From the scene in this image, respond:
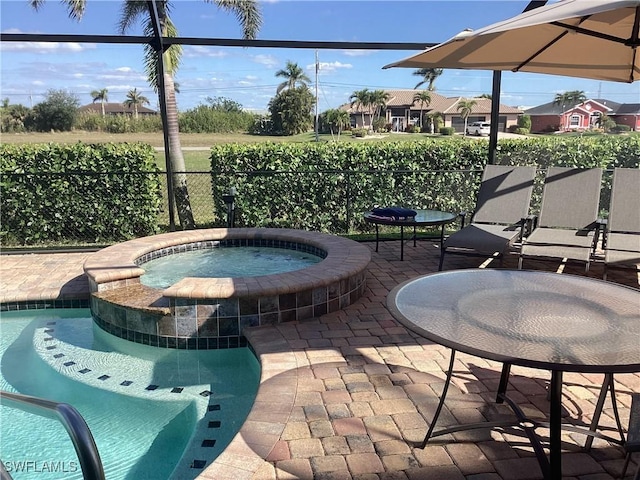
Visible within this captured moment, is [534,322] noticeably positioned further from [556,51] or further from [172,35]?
[172,35]

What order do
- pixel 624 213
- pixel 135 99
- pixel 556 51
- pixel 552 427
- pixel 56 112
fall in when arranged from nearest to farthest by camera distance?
1. pixel 552 427
2. pixel 556 51
3. pixel 624 213
4. pixel 56 112
5. pixel 135 99

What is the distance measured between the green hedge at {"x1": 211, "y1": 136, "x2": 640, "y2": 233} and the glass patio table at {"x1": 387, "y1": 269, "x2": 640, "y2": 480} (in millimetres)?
5421

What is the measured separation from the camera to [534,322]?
6.59 ft

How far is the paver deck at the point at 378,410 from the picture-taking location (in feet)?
7.20

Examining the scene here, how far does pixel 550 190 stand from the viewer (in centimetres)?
579

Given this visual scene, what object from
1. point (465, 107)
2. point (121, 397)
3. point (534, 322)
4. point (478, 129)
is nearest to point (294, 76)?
point (465, 107)

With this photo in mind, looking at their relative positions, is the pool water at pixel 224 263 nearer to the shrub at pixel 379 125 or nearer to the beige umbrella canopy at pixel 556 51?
the beige umbrella canopy at pixel 556 51

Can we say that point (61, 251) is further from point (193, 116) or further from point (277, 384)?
point (193, 116)

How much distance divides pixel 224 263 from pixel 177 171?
394cm

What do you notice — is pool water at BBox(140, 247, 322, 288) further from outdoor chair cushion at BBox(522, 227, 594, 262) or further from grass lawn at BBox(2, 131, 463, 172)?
grass lawn at BBox(2, 131, 463, 172)

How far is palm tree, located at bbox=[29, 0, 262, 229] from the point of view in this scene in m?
8.78

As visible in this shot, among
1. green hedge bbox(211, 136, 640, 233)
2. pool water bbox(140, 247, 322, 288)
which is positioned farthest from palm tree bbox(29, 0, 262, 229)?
pool water bbox(140, 247, 322, 288)

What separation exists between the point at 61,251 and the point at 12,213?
136cm

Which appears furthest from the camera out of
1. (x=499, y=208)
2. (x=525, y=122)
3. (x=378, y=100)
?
(x=378, y=100)
